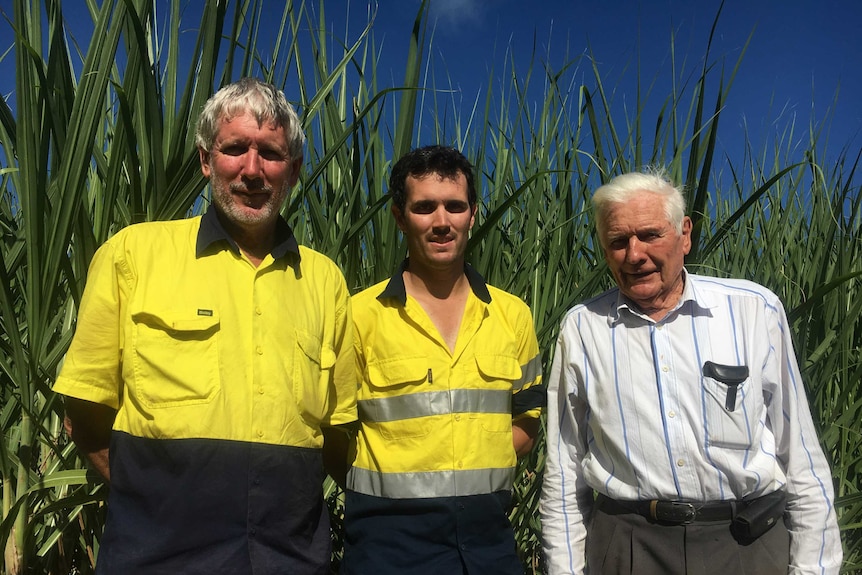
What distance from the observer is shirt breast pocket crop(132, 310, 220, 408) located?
46.6 inches

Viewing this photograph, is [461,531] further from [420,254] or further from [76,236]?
[76,236]

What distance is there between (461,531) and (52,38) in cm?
127

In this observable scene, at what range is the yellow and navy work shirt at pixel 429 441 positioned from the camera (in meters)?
1.46

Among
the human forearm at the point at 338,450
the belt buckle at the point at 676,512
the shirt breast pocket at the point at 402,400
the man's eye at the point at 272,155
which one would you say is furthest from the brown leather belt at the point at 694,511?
the man's eye at the point at 272,155

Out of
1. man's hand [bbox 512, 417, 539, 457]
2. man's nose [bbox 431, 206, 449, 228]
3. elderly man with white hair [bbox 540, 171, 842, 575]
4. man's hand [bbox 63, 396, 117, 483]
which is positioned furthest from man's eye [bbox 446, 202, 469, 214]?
man's hand [bbox 63, 396, 117, 483]

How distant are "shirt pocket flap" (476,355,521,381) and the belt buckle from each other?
42cm

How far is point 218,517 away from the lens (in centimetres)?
118

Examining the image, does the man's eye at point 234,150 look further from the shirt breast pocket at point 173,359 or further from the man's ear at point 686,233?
the man's ear at point 686,233

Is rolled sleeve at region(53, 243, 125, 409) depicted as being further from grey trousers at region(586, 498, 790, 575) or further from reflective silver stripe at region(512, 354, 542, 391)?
grey trousers at region(586, 498, 790, 575)

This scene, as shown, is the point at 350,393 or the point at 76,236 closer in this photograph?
the point at 76,236

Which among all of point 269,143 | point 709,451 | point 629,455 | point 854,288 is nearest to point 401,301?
point 269,143

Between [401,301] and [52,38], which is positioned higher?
[52,38]

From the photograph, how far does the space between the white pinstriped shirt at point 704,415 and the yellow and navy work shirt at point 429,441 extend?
20 cm

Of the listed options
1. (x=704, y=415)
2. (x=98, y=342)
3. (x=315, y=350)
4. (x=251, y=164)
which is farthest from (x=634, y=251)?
(x=98, y=342)
